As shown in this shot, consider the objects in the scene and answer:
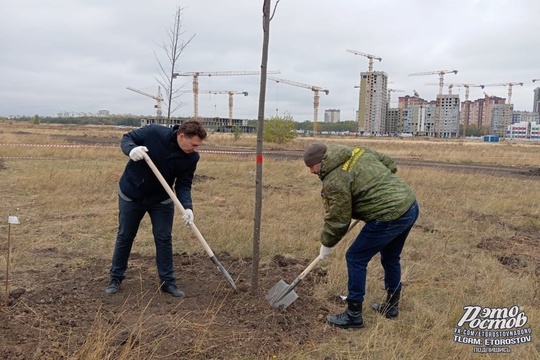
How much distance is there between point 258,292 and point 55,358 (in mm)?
1802

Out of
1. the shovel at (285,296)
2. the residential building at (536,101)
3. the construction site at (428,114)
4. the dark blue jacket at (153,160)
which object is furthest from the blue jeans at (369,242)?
the residential building at (536,101)

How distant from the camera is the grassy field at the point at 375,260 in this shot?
10.7 ft

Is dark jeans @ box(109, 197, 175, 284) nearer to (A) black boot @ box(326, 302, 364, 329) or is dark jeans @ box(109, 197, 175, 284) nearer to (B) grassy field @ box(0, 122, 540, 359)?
(B) grassy field @ box(0, 122, 540, 359)

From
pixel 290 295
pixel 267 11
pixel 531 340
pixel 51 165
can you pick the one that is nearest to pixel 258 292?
pixel 290 295

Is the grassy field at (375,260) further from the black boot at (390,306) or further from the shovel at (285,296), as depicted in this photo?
the shovel at (285,296)

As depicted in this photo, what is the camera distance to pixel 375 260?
509 cm

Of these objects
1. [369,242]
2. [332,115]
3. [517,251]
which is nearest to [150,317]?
[369,242]

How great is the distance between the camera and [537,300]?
398cm

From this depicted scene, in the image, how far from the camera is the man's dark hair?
11.4 ft

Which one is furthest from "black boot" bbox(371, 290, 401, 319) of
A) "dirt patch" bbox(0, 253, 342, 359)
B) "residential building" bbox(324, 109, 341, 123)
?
"residential building" bbox(324, 109, 341, 123)

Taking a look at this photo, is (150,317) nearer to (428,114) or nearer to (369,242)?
(369,242)

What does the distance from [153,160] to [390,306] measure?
236 cm

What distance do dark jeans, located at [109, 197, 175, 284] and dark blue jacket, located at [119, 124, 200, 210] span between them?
0.31 ft

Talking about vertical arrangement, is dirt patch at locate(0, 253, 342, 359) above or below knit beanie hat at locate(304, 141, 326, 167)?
below
